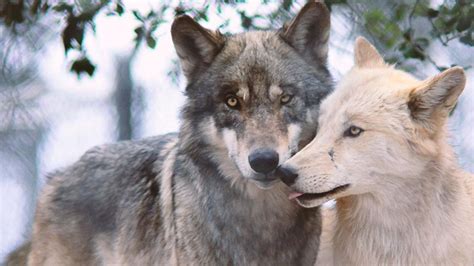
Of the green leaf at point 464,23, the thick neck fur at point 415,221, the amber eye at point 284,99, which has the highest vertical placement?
Answer: the green leaf at point 464,23

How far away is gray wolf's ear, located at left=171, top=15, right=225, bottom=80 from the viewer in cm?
495

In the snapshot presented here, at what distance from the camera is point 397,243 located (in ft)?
15.2

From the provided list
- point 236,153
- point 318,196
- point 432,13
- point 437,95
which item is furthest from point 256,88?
point 432,13

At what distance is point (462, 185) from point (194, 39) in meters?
1.56

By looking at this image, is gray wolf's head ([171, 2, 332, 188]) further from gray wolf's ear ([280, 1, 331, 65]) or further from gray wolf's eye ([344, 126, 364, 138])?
gray wolf's eye ([344, 126, 364, 138])

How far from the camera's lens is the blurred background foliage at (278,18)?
5895 mm

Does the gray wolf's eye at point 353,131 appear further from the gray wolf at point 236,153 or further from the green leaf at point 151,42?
the green leaf at point 151,42

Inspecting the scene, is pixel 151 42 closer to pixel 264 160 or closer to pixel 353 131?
pixel 264 160

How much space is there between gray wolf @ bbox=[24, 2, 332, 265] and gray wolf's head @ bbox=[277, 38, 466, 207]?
0.21m

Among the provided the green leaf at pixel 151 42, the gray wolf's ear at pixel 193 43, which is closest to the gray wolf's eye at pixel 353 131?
the gray wolf's ear at pixel 193 43

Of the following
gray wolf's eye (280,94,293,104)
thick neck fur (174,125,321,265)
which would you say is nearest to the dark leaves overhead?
thick neck fur (174,125,321,265)

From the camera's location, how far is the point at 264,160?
4441 mm

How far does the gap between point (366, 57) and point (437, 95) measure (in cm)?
80

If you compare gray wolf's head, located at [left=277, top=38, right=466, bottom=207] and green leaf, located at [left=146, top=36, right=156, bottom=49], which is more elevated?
green leaf, located at [left=146, top=36, right=156, bottom=49]
